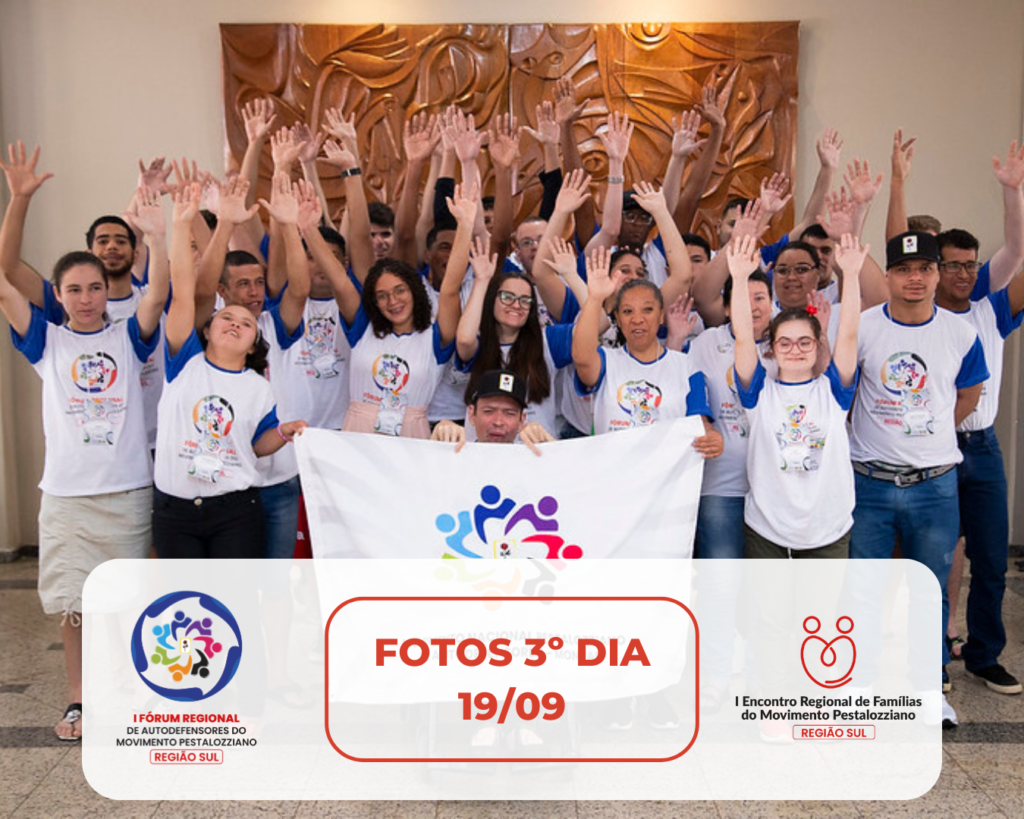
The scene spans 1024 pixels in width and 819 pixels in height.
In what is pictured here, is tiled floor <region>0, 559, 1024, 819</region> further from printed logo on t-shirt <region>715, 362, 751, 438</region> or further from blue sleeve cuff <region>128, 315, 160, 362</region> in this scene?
blue sleeve cuff <region>128, 315, 160, 362</region>

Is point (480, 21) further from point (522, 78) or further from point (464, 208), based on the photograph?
point (464, 208)

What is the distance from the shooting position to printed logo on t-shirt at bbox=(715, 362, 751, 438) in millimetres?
3742

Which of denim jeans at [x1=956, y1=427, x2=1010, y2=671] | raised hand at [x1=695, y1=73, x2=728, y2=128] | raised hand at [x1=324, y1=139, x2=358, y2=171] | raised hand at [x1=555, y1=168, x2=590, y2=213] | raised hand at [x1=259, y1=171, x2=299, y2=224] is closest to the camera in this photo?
raised hand at [x1=259, y1=171, x2=299, y2=224]

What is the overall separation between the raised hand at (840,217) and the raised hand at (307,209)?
197cm

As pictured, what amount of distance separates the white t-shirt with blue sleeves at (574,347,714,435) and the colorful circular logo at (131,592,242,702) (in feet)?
4.84

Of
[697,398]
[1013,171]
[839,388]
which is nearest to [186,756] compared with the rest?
[697,398]

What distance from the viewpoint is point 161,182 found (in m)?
4.47

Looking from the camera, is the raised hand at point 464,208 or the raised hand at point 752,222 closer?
the raised hand at point 464,208

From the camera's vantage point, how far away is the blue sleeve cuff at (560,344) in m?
3.92

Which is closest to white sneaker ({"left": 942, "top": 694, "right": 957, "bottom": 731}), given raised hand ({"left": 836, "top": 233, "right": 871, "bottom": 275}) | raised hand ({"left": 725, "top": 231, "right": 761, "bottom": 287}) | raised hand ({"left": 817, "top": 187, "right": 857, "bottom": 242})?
raised hand ({"left": 836, "top": 233, "right": 871, "bottom": 275})

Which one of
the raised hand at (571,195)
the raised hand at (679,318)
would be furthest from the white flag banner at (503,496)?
the raised hand at (571,195)

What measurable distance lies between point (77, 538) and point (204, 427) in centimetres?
64

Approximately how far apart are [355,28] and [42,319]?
3.10m

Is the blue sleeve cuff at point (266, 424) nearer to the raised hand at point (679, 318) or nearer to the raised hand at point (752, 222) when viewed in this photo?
the raised hand at point (679, 318)
